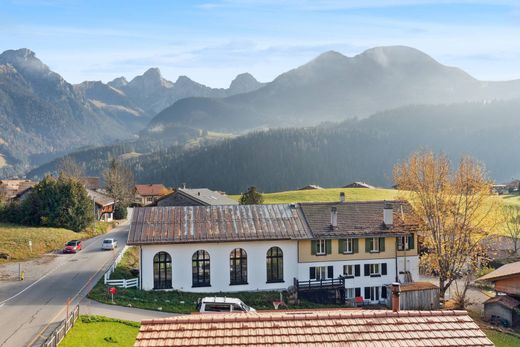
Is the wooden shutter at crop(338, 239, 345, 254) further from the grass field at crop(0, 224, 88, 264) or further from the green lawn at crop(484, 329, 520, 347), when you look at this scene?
the grass field at crop(0, 224, 88, 264)

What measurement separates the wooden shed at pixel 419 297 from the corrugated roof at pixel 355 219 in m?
6.23

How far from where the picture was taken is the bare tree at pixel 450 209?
4788 centimetres

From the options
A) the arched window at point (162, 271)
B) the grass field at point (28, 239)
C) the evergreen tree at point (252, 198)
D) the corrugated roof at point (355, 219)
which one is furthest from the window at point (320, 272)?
the grass field at point (28, 239)

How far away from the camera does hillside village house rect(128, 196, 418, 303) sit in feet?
149

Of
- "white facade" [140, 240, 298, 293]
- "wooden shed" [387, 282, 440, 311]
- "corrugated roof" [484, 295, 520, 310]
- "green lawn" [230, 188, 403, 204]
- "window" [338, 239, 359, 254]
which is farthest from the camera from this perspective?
"green lawn" [230, 188, 403, 204]

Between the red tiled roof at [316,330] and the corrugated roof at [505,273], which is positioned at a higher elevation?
the red tiled roof at [316,330]

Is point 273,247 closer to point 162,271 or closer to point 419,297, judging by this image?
point 162,271

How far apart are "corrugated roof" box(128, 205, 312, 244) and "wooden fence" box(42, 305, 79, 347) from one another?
10.7 meters

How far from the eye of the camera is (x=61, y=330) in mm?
29906

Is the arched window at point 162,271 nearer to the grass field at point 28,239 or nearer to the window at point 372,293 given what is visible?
the window at point 372,293

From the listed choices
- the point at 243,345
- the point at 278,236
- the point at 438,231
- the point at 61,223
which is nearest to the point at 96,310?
the point at 278,236

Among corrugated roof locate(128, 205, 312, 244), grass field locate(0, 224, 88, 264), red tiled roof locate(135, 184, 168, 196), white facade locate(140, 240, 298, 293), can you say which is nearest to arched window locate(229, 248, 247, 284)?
white facade locate(140, 240, 298, 293)

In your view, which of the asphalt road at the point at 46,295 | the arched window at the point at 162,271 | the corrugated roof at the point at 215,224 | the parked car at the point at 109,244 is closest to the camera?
the asphalt road at the point at 46,295

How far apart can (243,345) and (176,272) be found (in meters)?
30.7
